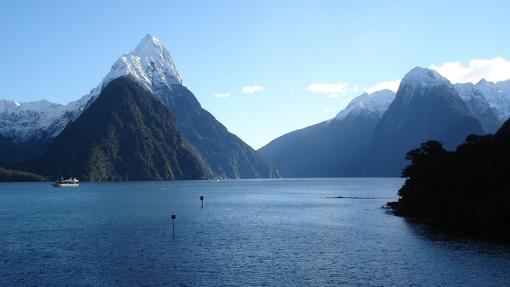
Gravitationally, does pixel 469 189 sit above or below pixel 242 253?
above

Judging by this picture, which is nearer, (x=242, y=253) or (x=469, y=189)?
(x=242, y=253)

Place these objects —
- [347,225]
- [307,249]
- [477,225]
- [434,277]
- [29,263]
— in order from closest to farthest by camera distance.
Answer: [434,277], [29,263], [307,249], [477,225], [347,225]

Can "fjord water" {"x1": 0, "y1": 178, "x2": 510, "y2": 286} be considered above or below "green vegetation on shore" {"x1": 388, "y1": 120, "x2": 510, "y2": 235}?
below

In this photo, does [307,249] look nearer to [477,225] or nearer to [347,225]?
[347,225]

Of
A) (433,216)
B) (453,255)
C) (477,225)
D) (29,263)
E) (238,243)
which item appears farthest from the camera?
(433,216)

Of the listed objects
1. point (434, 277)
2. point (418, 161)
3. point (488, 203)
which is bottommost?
point (434, 277)

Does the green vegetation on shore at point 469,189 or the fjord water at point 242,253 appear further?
the green vegetation on shore at point 469,189

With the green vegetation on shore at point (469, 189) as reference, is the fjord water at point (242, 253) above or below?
below

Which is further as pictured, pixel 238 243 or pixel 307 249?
pixel 238 243

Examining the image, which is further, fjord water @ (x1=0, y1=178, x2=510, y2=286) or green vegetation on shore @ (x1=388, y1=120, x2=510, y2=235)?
green vegetation on shore @ (x1=388, y1=120, x2=510, y2=235)

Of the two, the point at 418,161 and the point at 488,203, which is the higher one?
the point at 418,161

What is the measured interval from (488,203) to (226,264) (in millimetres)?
54169

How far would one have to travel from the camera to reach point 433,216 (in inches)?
4990

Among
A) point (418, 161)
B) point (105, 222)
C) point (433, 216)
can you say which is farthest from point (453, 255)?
point (418, 161)
